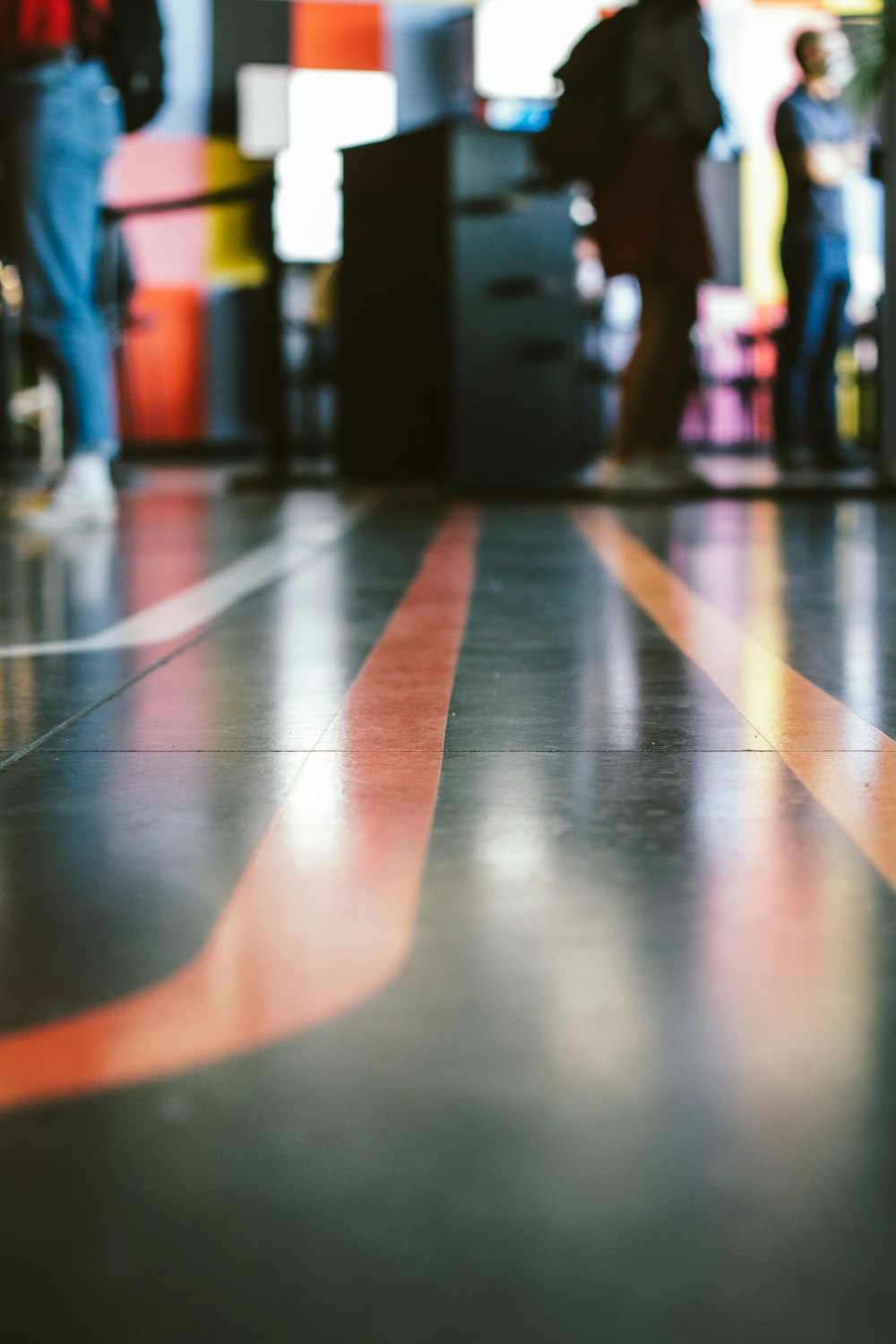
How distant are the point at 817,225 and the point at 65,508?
3.66 metres

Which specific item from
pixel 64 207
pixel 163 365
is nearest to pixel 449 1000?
pixel 64 207

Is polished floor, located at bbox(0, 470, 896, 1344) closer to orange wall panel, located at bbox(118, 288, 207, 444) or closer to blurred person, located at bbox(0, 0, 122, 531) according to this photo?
blurred person, located at bbox(0, 0, 122, 531)

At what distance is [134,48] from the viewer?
180 inches

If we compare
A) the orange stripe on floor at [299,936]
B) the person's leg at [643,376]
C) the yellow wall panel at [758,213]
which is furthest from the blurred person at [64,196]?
the yellow wall panel at [758,213]

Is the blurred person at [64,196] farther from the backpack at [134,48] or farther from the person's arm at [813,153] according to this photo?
the person's arm at [813,153]

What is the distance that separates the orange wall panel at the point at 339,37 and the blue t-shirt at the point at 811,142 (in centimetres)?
672

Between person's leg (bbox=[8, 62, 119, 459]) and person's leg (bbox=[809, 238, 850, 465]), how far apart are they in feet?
11.3

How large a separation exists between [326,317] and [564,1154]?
10550 mm

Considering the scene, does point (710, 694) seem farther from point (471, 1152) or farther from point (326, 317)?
point (326, 317)

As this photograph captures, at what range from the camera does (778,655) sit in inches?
87.5

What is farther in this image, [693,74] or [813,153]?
[813,153]

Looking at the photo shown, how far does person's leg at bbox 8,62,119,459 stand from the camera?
177 inches

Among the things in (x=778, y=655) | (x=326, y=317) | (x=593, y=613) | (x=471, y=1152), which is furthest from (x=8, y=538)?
(x=326, y=317)

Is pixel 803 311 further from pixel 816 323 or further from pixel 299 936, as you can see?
pixel 299 936
